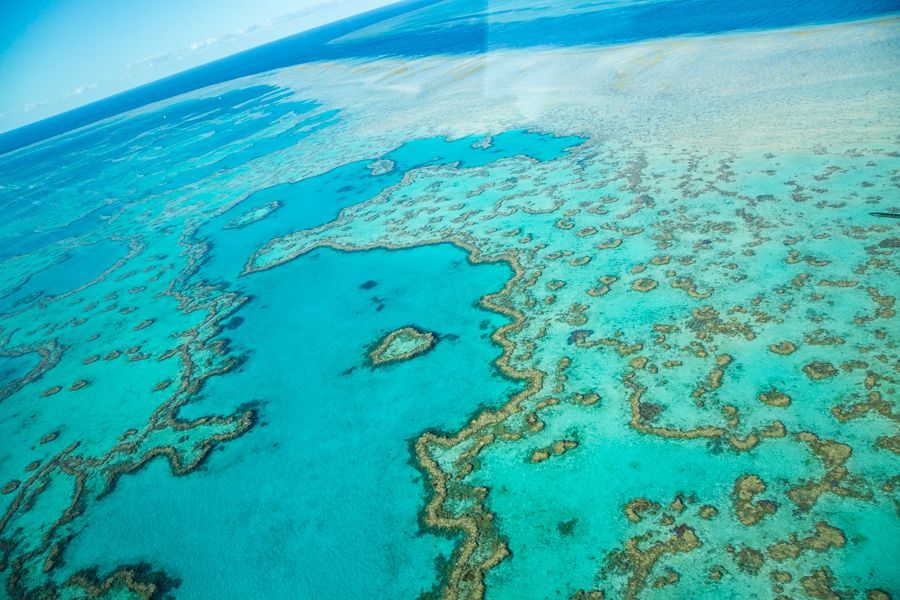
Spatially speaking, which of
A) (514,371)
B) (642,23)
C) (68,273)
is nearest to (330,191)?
(68,273)

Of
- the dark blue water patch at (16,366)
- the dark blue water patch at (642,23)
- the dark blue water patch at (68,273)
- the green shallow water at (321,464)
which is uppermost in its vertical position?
the dark blue water patch at (642,23)

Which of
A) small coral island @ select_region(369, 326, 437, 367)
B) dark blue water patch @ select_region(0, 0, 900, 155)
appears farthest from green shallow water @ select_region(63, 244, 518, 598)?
dark blue water patch @ select_region(0, 0, 900, 155)

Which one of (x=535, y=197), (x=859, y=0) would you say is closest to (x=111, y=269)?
(x=535, y=197)

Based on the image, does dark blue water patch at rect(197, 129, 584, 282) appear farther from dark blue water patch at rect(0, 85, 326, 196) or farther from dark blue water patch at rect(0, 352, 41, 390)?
dark blue water patch at rect(0, 85, 326, 196)

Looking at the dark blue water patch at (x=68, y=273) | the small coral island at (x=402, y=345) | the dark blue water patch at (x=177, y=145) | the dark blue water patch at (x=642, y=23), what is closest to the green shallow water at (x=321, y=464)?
the small coral island at (x=402, y=345)

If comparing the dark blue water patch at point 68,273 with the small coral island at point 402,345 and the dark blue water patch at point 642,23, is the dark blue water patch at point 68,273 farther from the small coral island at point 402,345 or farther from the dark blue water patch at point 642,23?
the dark blue water patch at point 642,23
